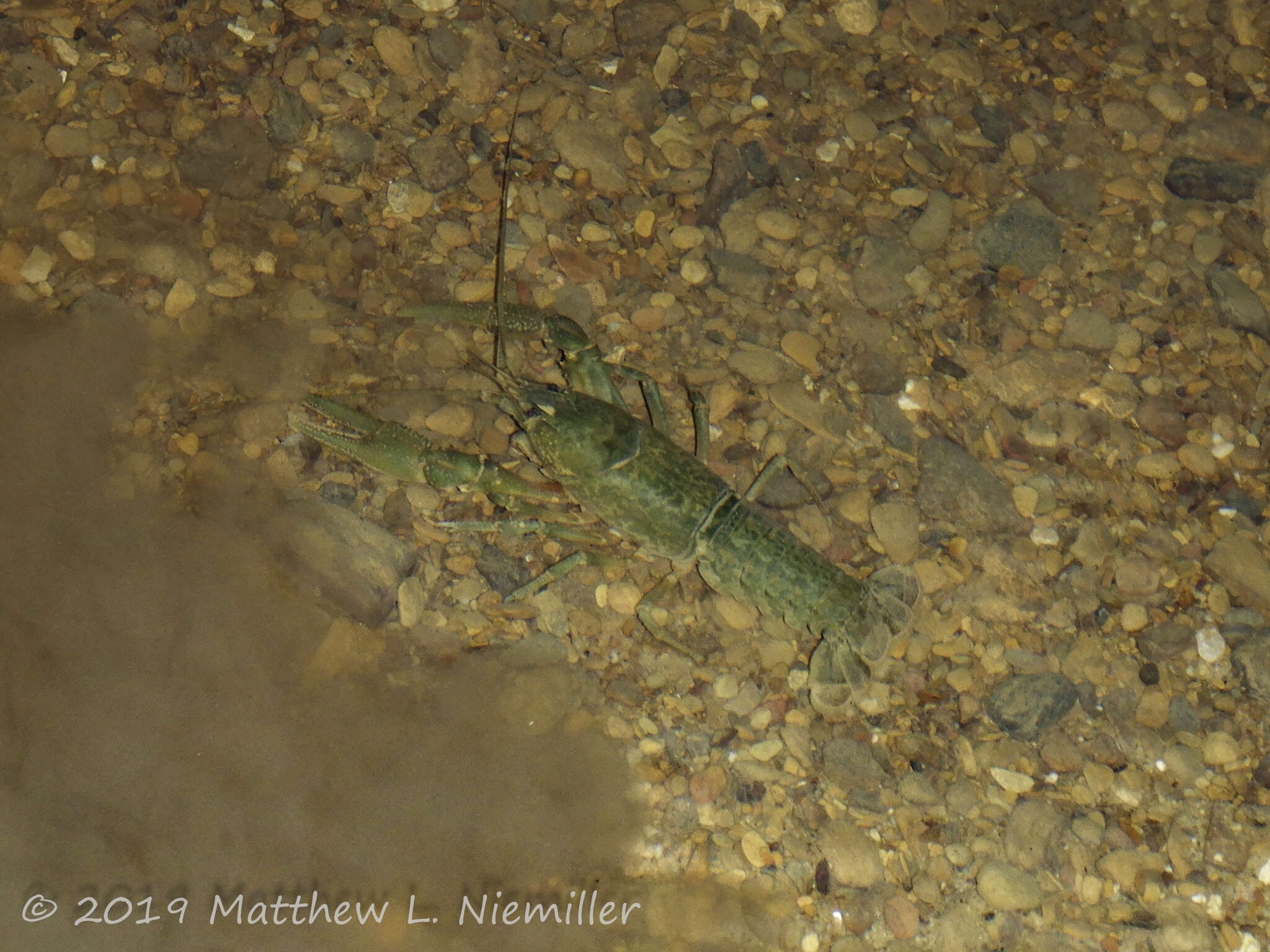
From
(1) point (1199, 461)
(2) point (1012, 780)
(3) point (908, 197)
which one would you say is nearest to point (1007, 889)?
(2) point (1012, 780)

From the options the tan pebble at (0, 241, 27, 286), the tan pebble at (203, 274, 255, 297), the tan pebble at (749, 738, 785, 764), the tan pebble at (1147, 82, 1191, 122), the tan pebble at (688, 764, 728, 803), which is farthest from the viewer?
the tan pebble at (1147, 82, 1191, 122)

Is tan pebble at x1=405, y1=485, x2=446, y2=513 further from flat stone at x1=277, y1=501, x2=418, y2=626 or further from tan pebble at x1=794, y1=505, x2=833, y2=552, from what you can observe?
tan pebble at x1=794, y1=505, x2=833, y2=552

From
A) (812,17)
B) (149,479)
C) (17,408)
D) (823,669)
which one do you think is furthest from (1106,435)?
(17,408)

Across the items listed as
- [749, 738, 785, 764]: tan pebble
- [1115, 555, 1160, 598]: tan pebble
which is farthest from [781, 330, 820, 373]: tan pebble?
[749, 738, 785, 764]: tan pebble

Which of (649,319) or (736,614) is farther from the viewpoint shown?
(649,319)

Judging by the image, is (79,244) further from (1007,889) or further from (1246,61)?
(1246,61)

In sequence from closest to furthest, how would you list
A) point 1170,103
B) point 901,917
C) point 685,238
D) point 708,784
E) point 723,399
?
point 901,917, point 708,784, point 723,399, point 685,238, point 1170,103
